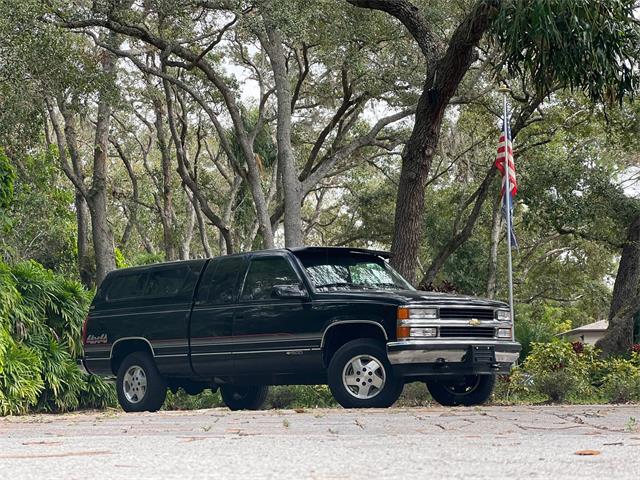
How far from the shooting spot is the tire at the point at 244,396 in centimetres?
1453

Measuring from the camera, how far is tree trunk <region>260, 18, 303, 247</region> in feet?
79.0

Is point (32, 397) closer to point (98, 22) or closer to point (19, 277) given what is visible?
point (19, 277)

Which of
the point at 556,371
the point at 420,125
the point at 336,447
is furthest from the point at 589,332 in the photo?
the point at 336,447

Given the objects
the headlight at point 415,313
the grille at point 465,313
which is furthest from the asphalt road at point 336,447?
the grille at point 465,313

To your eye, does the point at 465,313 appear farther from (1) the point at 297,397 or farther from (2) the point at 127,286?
(2) the point at 127,286

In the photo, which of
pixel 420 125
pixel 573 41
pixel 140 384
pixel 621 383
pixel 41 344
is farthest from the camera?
pixel 420 125

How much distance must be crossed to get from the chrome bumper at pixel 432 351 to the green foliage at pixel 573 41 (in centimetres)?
475

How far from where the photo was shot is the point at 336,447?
22.4ft

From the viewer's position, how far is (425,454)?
6.30m

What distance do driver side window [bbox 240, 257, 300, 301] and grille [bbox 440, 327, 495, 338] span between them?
191 cm

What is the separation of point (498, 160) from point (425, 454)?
49.1ft

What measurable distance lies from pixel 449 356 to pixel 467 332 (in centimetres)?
47

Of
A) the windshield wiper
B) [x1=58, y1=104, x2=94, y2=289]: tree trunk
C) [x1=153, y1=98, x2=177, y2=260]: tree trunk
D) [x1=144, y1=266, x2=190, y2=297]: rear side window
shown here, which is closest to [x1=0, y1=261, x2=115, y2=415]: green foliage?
[x1=144, y1=266, x2=190, y2=297]: rear side window

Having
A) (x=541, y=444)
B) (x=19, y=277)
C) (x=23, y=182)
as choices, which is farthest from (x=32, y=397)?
(x=23, y=182)
